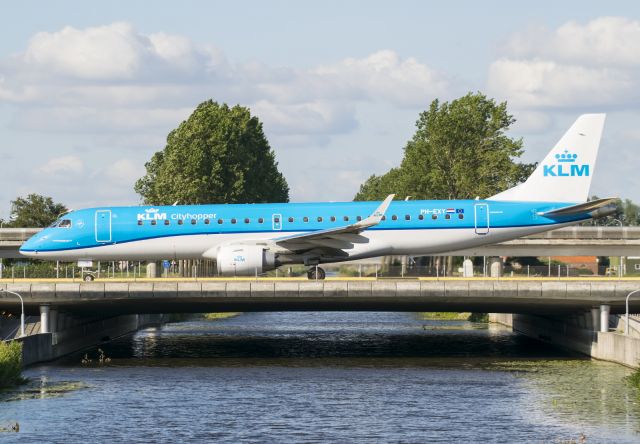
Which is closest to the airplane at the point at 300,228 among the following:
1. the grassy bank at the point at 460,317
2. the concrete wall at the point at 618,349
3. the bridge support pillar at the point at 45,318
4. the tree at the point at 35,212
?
the bridge support pillar at the point at 45,318

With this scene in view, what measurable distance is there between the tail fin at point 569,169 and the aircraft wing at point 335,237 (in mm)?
9984

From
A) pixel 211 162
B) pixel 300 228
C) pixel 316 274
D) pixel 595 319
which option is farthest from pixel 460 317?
pixel 300 228

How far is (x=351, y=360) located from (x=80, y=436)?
3066cm

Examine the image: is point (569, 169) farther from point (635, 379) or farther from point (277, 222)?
point (277, 222)

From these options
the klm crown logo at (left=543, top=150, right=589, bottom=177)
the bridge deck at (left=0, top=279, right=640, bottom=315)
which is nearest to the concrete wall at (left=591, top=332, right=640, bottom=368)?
the bridge deck at (left=0, top=279, right=640, bottom=315)

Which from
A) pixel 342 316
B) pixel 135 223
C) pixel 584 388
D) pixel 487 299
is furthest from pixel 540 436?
pixel 342 316

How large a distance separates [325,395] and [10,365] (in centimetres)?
1708

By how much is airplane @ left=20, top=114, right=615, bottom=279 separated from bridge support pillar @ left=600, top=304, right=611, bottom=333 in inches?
243

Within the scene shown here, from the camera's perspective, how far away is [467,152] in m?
144

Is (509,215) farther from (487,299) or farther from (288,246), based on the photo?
(288,246)

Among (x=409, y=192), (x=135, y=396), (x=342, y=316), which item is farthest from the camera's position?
(x=409, y=192)

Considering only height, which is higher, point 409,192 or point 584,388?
point 409,192

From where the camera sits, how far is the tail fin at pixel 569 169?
2916 inches

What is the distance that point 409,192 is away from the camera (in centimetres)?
15800
